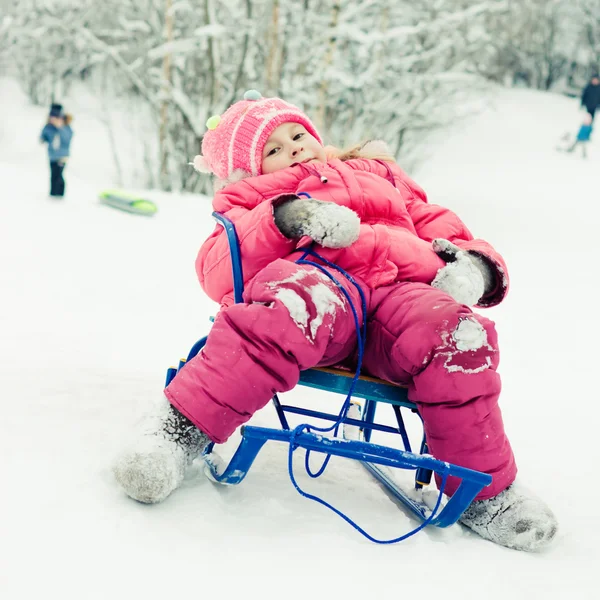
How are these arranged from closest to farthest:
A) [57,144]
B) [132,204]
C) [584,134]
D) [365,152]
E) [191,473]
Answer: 1. [191,473]
2. [365,152]
3. [132,204]
4. [57,144]
5. [584,134]

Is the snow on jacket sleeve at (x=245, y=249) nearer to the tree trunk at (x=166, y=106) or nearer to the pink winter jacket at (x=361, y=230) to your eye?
the pink winter jacket at (x=361, y=230)

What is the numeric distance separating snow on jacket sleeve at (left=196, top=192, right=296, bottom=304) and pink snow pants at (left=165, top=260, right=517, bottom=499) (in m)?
0.11

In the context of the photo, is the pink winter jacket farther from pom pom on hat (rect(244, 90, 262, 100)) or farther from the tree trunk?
the tree trunk

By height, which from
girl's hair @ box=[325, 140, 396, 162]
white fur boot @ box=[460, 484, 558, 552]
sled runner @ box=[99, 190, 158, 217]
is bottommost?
sled runner @ box=[99, 190, 158, 217]

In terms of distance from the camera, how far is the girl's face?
6.34 feet

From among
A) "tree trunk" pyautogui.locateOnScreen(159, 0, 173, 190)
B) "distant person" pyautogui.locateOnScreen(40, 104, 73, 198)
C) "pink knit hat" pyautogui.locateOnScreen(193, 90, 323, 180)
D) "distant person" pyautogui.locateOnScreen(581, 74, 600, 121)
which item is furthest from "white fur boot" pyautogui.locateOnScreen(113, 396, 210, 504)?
"distant person" pyautogui.locateOnScreen(581, 74, 600, 121)

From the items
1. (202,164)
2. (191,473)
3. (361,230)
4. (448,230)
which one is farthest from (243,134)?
(191,473)

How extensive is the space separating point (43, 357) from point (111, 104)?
14.1 m

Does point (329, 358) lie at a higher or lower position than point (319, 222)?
lower

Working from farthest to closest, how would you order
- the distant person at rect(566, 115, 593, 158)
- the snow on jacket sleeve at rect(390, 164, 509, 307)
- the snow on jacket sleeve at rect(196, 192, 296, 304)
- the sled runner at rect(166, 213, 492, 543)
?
the distant person at rect(566, 115, 593, 158) → the snow on jacket sleeve at rect(390, 164, 509, 307) → the snow on jacket sleeve at rect(196, 192, 296, 304) → the sled runner at rect(166, 213, 492, 543)

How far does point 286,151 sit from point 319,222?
53cm

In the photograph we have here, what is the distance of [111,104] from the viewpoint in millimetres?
15125

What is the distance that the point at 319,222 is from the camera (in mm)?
1501

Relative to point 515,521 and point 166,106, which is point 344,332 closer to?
point 515,521
